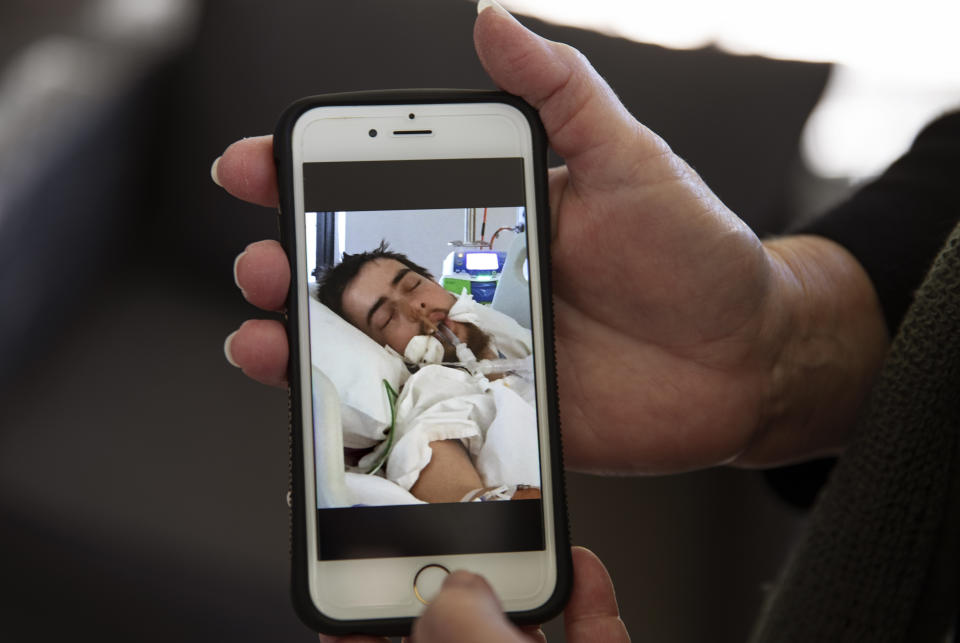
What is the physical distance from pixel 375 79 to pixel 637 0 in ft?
0.67

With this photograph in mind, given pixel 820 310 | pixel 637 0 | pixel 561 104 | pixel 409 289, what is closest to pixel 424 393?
Result: pixel 409 289

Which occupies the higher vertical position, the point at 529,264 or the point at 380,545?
the point at 529,264

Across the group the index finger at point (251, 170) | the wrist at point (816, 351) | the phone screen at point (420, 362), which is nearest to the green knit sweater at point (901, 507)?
the wrist at point (816, 351)

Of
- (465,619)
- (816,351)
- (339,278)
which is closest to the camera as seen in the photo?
(465,619)

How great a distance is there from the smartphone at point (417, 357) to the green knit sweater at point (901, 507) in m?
0.16

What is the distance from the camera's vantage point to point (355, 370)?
38 centimetres

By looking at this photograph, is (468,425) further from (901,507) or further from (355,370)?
(901,507)

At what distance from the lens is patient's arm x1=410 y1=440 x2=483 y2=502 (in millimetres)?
369

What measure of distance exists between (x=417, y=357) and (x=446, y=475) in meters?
0.06

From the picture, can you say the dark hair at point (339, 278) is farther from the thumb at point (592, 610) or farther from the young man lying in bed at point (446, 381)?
the thumb at point (592, 610)

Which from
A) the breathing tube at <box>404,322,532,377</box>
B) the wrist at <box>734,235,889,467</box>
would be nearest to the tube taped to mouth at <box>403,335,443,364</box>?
the breathing tube at <box>404,322,532,377</box>

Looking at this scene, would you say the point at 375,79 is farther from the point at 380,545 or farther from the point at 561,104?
the point at 380,545

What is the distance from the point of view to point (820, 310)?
493 mm

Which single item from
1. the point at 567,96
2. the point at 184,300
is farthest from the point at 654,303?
the point at 184,300
